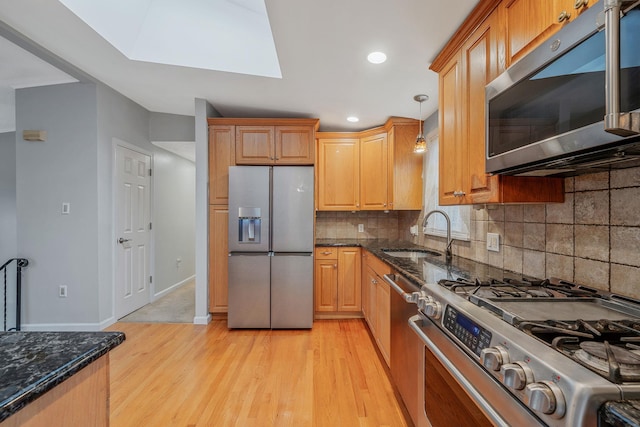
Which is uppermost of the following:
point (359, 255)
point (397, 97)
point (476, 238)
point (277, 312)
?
point (397, 97)

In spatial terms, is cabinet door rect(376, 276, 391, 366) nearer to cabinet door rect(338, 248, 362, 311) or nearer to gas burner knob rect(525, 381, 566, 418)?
cabinet door rect(338, 248, 362, 311)

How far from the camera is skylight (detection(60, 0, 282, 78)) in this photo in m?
2.34

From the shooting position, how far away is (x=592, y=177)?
1237 mm

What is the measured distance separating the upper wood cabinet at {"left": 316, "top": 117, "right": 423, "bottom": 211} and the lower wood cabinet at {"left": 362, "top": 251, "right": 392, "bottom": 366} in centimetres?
72

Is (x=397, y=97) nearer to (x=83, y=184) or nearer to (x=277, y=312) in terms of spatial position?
(x=277, y=312)

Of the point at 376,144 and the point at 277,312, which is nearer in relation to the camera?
the point at 277,312

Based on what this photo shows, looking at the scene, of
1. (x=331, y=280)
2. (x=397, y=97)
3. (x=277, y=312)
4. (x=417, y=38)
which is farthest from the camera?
(x=331, y=280)

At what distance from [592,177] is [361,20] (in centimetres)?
143

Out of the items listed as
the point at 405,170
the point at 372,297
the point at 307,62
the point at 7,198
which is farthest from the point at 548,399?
the point at 7,198

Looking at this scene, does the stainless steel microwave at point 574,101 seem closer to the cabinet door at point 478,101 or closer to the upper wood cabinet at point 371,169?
the cabinet door at point 478,101

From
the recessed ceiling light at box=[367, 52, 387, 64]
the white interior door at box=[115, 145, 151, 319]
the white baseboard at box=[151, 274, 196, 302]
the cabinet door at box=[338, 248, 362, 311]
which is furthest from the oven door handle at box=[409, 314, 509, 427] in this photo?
the white baseboard at box=[151, 274, 196, 302]

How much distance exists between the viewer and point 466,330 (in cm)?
97

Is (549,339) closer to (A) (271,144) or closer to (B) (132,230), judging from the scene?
(A) (271,144)

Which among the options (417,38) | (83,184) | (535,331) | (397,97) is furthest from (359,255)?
(83,184)
